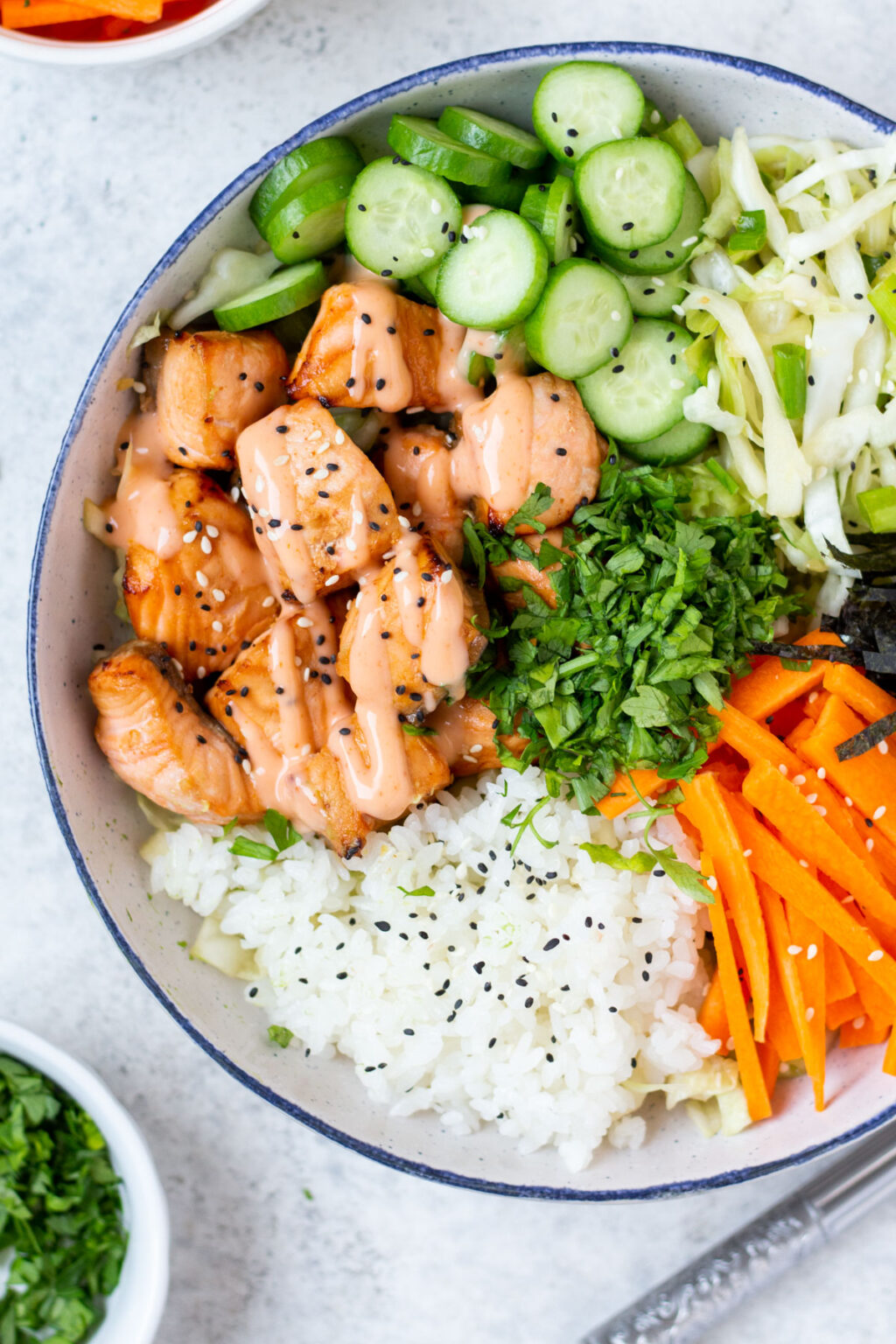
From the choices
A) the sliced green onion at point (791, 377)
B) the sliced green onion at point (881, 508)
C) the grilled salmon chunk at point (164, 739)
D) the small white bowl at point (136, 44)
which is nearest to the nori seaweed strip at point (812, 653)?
the sliced green onion at point (881, 508)

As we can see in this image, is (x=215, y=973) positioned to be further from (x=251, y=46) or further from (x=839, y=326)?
(x=251, y=46)

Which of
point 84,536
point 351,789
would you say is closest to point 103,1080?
point 351,789

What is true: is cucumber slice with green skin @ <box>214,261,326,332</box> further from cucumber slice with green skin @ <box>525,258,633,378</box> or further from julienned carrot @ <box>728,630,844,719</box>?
julienned carrot @ <box>728,630,844,719</box>

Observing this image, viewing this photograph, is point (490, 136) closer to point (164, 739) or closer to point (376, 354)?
point (376, 354)

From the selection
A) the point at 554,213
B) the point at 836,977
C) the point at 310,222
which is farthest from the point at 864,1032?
the point at 310,222

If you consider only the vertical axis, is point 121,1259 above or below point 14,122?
below

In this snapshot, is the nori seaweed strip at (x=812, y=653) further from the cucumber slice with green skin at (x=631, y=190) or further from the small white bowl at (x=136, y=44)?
the small white bowl at (x=136, y=44)

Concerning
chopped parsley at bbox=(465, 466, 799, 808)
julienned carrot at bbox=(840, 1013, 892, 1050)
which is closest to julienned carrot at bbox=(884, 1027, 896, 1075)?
julienned carrot at bbox=(840, 1013, 892, 1050)
